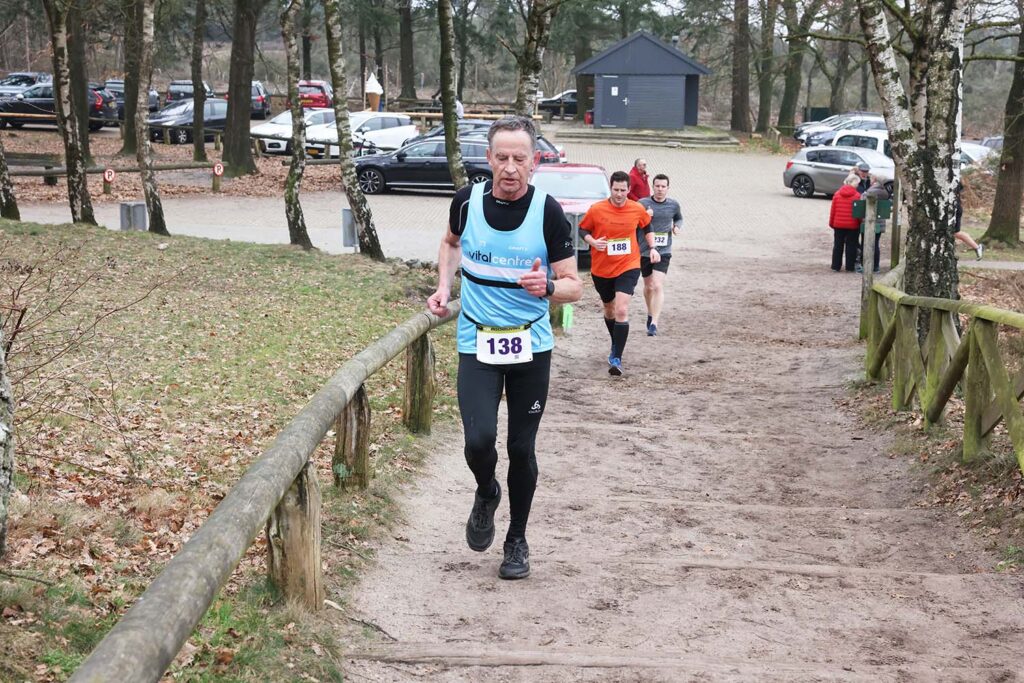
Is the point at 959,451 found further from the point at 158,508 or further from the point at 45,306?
the point at 45,306

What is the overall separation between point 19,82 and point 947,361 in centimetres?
4785

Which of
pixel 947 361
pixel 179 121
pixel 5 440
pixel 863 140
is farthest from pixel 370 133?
pixel 5 440

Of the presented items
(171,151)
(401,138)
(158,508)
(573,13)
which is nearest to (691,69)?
(573,13)

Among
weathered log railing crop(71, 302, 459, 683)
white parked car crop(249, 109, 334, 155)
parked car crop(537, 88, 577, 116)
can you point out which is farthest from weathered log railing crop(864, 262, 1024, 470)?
parked car crop(537, 88, 577, 116)

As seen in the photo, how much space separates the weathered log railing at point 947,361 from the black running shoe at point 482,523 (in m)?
2.82

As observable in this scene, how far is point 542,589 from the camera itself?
18.4 feet

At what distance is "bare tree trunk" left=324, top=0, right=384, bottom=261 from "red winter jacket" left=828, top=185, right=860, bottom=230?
25.2ft

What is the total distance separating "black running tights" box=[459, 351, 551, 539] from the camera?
555 centimetres

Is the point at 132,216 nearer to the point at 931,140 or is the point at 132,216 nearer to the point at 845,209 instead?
the point at 845,209

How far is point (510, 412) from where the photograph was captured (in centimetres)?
575

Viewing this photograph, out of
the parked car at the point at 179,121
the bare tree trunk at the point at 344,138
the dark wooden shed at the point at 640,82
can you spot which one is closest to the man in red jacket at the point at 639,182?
the bare tree trunk at the point at 344,138

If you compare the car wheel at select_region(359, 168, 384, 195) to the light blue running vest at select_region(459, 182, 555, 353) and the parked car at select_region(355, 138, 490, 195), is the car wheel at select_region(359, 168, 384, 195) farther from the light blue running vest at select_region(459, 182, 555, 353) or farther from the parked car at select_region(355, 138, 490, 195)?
the light blue running vest at select_region(459, 182, 555, 353)

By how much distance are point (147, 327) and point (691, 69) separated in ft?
163

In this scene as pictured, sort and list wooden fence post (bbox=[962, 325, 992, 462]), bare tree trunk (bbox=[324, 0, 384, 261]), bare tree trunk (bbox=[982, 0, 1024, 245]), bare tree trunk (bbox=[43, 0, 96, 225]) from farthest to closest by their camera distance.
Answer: bare tree trunk (bbox=[982, 0, 1024, 245])
bare tree trunk (bbox=[43, 0, 96, 225])
bare tree trunk (bbox=[324, 0, 384, 261])
wooden fence post (bbox=[962, 325, 992, 462])
